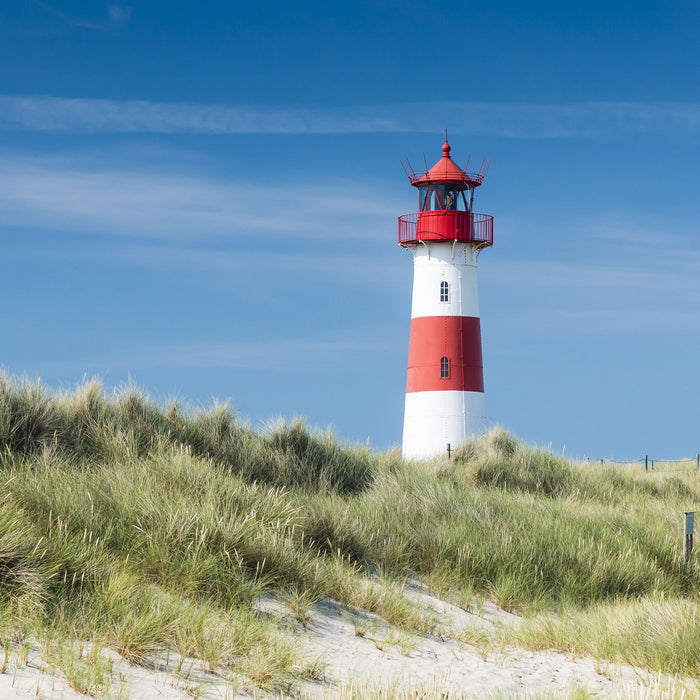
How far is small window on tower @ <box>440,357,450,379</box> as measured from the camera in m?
22.3

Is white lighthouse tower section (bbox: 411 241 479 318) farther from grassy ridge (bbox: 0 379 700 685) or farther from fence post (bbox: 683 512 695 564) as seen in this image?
fence post (bbox: 683 512 695 564)

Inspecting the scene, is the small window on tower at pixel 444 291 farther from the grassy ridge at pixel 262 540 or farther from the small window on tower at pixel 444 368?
the grassy ridge at pixel 262 540

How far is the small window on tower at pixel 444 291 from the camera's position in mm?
22859

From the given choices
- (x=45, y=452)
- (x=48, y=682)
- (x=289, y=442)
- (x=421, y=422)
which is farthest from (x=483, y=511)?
(x=421, y=422)

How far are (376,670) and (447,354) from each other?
1705cm

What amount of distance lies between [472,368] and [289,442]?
458 inches

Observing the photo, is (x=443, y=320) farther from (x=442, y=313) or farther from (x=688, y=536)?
(x=688, y=536)

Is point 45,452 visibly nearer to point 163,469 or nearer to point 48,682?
point 163,469

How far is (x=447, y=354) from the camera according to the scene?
2238 cm

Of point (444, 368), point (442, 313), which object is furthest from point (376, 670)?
point (442, 313)

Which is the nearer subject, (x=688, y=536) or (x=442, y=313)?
(x=688, y=536)

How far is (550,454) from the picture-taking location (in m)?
15.9

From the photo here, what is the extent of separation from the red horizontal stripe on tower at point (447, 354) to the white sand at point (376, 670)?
15.0 meters

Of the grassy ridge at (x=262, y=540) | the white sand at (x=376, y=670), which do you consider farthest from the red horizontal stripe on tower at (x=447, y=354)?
the white sand at (x=376, y=670)
